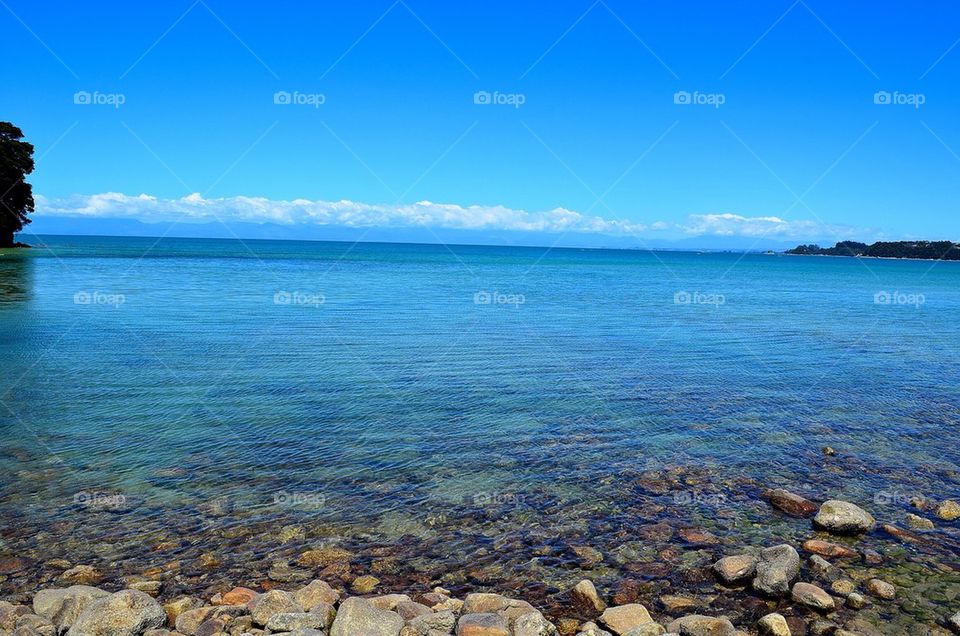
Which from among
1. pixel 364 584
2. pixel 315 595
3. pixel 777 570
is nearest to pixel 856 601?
pixel 777 570

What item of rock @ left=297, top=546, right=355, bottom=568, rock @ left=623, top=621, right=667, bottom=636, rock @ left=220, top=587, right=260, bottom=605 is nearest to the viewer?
rock @ left=623, top=621, right=667, bottom=636

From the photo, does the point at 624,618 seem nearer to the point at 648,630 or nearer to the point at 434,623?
the point at 648,630

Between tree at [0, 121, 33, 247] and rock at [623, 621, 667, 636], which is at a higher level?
tree at [0, 121, 33, 247]

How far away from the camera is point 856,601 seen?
25.2 feet

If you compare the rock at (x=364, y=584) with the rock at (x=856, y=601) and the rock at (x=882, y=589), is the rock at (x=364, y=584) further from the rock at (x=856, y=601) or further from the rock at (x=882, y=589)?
the rock at (x=882, y=589)

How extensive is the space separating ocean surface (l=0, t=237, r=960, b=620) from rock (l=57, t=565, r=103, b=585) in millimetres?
265

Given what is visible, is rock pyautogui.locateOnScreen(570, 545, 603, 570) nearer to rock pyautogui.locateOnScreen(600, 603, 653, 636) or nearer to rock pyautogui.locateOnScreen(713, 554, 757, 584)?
rock pyautogui.locateOnScreen(600, 603, 653, 636)

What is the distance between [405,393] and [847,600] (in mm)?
11014

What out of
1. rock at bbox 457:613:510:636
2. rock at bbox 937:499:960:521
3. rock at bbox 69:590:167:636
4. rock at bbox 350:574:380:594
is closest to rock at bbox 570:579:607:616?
rock at bbox 457:613:510:636

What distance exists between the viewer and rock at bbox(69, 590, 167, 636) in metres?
6.77

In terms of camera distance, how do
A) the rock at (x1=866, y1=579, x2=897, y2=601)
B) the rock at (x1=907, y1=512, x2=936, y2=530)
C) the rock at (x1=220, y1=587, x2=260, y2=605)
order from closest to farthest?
1. the rock at (x1=220, y1=587, x2=260, y2=605)
2. the rock at (x1=866, y1=579, x2=897, y2=601)
3. the rock at (x1=907, y1=512, x2=936, y2=530)

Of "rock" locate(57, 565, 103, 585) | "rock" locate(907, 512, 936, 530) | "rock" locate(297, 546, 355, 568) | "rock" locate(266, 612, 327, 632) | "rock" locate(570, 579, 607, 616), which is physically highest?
"rock" locate(266, 612, 327, 632)

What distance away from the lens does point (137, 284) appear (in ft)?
165

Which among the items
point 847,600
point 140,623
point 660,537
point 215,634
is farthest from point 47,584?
point 847,600
